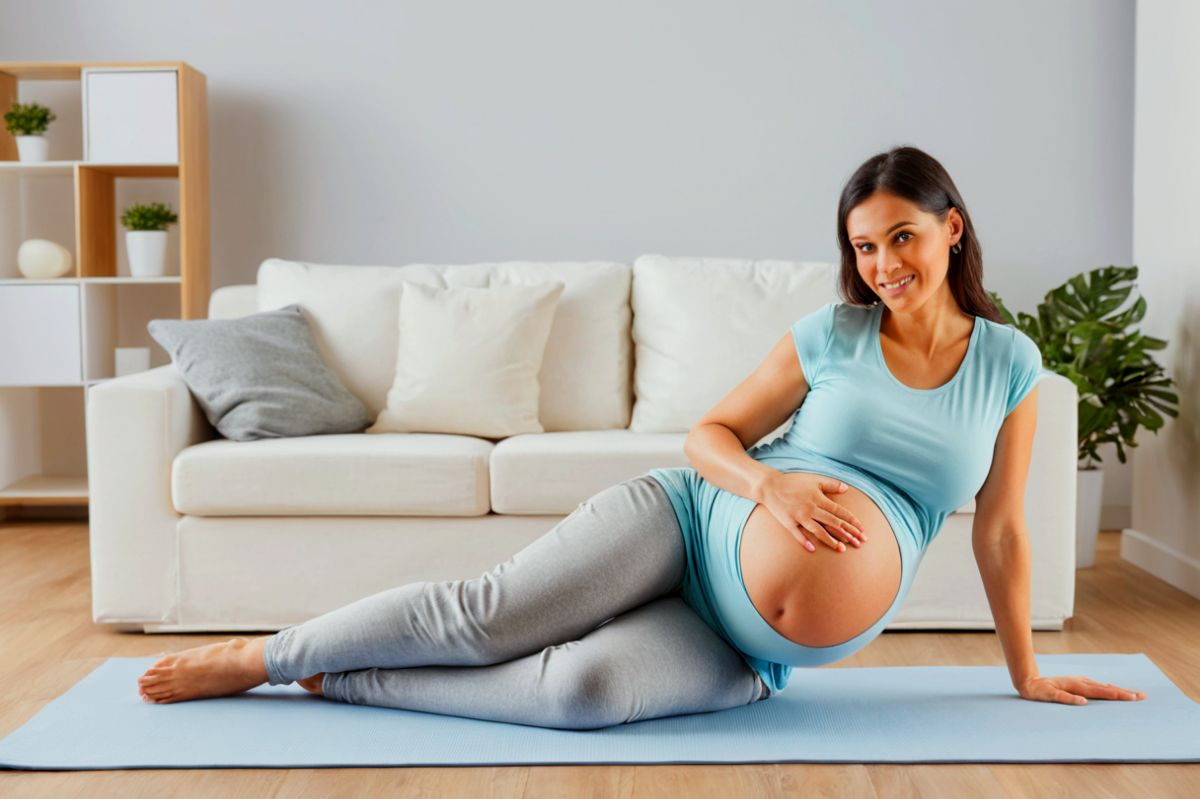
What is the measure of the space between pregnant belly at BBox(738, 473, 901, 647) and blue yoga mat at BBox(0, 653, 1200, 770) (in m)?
0.22

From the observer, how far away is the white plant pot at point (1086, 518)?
3605 millimetres

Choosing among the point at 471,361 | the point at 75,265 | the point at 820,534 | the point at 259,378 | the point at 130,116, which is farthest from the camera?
the point at 75,265

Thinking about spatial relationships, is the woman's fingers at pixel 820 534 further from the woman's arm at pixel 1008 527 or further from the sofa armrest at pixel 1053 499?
the sofa armrest at pixel 1053 499

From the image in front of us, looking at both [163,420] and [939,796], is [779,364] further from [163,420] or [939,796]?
[163,420]

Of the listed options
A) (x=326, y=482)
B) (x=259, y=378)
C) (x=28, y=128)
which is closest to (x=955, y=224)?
(x=326, y=482)

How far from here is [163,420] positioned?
2.91m

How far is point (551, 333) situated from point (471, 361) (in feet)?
0.92

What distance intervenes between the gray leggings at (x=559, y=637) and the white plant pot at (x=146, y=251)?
2.41 m

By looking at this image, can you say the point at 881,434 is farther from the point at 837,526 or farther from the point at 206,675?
the point at 206,675

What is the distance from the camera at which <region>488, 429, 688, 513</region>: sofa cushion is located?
290 cm

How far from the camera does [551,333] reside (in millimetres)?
3471

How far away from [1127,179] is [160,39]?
10.9 feet

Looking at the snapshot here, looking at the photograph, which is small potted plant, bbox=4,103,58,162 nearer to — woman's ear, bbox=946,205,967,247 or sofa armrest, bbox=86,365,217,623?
sofa armrest, bbox=86,365,217,623

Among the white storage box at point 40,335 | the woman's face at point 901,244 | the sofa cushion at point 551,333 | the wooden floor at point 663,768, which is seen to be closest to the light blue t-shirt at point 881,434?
the woman's face at point 901,244
